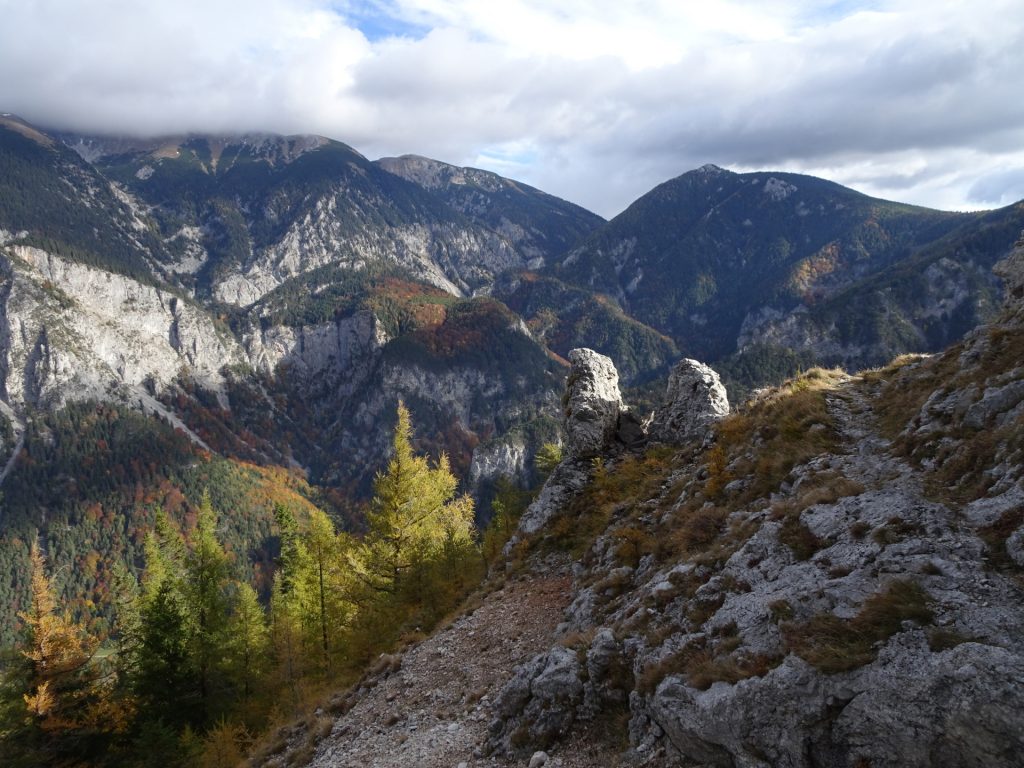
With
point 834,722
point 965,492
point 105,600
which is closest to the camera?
point 834,722

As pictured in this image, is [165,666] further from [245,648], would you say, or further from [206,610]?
[206,610]

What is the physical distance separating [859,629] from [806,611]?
3.84 feet

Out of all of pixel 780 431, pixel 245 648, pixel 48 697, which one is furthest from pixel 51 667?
pixel 780 431

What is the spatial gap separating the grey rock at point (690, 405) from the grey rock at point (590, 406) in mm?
2844

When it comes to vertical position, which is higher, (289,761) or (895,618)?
(895,618)

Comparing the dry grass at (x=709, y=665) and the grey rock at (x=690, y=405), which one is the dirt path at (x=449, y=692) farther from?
the grey rock at (x=690, y=405)

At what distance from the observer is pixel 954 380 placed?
1477 centimetres

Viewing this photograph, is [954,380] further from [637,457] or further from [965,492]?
[637,457]

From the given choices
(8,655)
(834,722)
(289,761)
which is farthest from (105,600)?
(834,722)

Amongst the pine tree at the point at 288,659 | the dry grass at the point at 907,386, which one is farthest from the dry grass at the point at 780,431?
the pine tree at the point at 288,659

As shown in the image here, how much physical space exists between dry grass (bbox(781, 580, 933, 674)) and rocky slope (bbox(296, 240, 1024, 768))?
27mm

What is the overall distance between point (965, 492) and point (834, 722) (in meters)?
5.83

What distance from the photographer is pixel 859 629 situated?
812 centimetres

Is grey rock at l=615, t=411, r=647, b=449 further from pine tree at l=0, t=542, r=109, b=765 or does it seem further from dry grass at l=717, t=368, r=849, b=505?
pine tree at l=0, t=542, r=109, b=765
